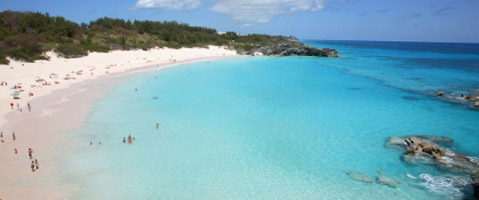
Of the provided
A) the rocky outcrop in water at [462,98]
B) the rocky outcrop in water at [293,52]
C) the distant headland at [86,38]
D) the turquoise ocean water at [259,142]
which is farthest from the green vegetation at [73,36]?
the rocky outcrop in water at [462,98]

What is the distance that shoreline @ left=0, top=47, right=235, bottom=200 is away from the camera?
35.5ft

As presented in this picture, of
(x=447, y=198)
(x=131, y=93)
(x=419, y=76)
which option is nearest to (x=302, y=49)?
(x=419, y=76)

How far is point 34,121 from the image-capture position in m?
17.9

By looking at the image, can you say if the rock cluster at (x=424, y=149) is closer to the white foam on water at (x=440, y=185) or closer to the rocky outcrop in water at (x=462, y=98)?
the white foam on water at (x=440, y=185)

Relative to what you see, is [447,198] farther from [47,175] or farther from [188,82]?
[188,82]

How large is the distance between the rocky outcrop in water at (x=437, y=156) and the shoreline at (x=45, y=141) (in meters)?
16.0

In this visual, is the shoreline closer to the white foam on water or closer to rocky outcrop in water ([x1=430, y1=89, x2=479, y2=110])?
the white foam on water

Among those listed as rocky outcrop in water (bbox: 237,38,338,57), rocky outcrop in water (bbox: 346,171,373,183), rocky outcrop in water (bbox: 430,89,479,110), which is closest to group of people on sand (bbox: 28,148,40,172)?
rocky outcrop in water (bbox: 346,171,373,183)

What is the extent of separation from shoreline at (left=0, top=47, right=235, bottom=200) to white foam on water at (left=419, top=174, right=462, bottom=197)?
1469 cm

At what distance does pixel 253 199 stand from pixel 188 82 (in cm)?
2474

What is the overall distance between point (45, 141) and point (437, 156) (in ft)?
67.8

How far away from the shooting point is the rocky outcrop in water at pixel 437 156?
41.6ft

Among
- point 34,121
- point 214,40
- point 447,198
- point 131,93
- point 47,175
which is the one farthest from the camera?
point 214,40

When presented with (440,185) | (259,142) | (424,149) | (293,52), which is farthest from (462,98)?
(293,52)
